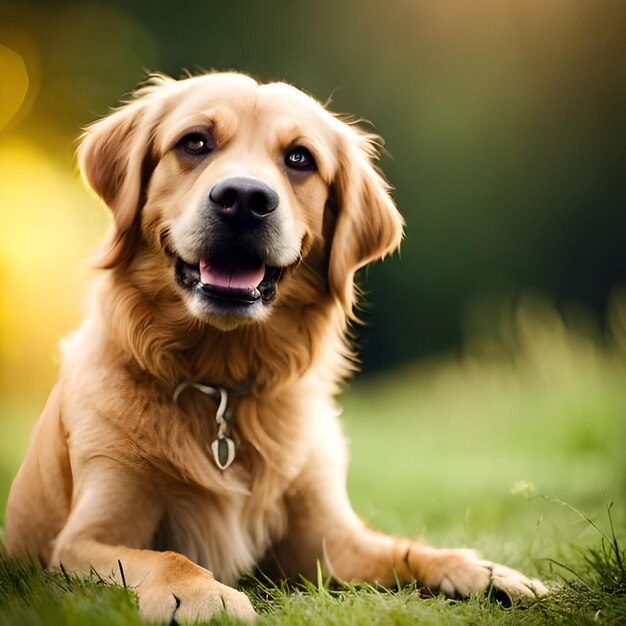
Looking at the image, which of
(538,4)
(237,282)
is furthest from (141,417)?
(538,4)

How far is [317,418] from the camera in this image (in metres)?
2.99

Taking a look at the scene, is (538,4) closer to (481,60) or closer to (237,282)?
(481,60)

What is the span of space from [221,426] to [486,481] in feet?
8.28

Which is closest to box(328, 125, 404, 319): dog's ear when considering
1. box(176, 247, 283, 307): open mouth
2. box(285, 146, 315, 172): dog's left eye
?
box(285, 146, 315, 172): dog's left eye

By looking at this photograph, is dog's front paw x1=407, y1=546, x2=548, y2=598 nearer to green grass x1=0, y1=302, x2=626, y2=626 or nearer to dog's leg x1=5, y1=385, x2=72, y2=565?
green grass x1=0, y1=302, x2=626, y2=626

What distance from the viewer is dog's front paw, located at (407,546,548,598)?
249 centimetres

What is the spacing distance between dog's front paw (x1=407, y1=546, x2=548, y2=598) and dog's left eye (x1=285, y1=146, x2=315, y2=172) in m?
1.30

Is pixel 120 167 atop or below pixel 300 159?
below

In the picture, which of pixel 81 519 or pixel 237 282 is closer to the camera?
pixel 81 519

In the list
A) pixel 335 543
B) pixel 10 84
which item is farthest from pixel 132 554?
pixel 10 84

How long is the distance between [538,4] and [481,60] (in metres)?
1.36

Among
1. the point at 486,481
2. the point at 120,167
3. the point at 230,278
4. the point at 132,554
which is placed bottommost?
the point at 486,481

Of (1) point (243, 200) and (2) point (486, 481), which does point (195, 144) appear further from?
(2) point (486, 481)

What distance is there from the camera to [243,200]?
2521 mm
